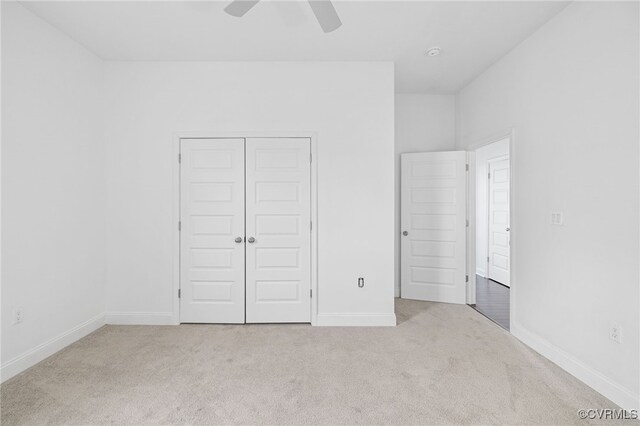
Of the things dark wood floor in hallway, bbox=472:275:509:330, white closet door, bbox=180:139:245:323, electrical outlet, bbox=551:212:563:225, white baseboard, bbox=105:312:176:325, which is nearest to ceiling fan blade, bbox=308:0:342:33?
white closet door, bbox=180:139:245:323

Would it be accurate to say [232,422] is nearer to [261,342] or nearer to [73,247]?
[261,342]

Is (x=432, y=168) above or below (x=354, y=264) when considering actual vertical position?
above

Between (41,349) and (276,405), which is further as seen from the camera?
(41,349)

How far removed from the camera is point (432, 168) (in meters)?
3.85

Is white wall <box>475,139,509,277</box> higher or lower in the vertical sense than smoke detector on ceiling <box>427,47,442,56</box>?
lower

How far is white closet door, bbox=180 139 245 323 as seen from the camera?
3113mm

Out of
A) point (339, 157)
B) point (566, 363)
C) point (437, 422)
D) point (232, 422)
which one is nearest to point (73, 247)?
point (232, 422)

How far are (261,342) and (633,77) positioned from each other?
3262 millimetres

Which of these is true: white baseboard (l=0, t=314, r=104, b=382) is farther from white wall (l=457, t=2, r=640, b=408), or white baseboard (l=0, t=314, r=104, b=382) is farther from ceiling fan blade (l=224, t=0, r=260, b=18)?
white wall (l=457, t=2, r=640, b=408)

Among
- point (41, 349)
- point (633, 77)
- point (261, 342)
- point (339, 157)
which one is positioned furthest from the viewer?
point (339, 157)

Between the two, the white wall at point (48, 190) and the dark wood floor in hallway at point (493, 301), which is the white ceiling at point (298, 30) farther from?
the dark wood floor in hallway at point (493, 301)

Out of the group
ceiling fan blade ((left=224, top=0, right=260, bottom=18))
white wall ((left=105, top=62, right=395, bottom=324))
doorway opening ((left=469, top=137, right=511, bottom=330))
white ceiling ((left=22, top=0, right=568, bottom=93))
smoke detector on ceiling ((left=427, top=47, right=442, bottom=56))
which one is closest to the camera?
ceiling fan blade ((left=224, top=0, right=260, bottom=18))

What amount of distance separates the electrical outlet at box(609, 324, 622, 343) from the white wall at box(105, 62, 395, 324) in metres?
1.64

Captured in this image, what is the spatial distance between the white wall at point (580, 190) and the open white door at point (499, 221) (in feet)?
6.52
